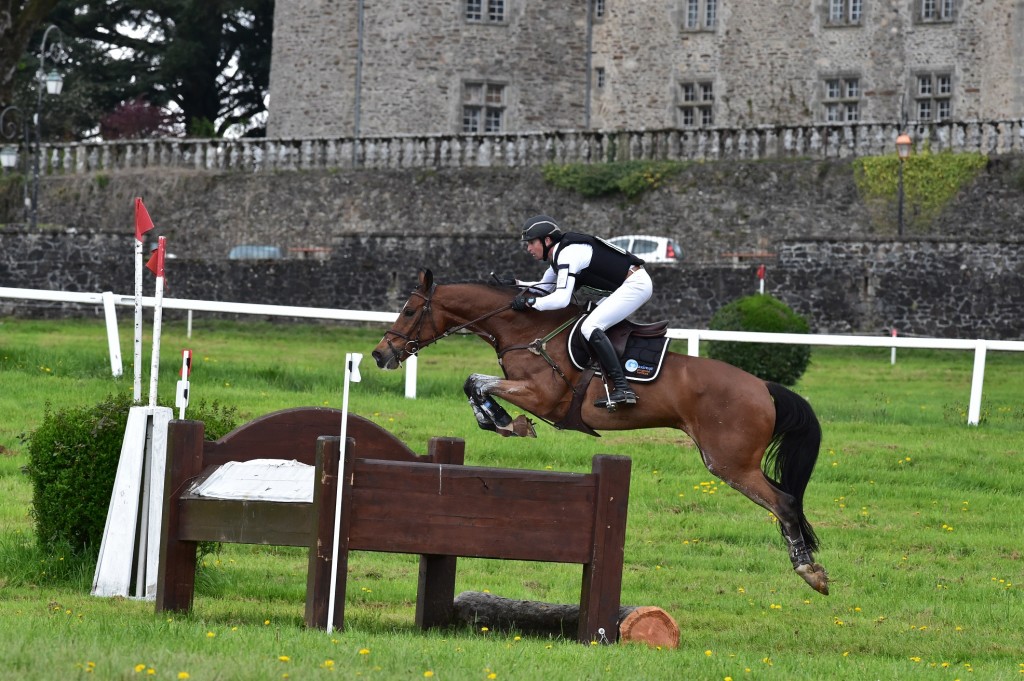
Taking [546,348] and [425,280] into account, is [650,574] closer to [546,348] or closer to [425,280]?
[546,348]

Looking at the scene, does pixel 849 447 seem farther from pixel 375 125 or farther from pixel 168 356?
pixel 375 125

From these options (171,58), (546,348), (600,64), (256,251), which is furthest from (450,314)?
(171,58)

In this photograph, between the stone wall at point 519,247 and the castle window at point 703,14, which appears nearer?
the stone wall at point 519,247

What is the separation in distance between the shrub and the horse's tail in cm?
451

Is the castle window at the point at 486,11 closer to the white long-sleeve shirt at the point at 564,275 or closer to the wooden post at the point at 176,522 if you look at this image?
the white long-sleeve shirt at the point at 564,275

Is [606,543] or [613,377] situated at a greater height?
[613,377]

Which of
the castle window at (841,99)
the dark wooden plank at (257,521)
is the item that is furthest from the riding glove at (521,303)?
the castle window at (841,99)

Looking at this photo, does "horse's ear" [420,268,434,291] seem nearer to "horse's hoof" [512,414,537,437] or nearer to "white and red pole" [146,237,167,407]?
"horse's hoof" [512,414,537,437]

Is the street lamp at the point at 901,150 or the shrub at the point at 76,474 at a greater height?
the street lamp at the point at 901,150

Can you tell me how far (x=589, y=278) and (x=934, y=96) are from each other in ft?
108

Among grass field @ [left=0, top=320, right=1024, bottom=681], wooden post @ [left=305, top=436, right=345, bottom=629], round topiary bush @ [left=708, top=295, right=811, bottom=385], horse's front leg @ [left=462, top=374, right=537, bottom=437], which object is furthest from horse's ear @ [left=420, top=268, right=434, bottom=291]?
round topiary bush @ [left=708, top=295, right=811, bottom=385]

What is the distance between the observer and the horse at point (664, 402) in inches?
422

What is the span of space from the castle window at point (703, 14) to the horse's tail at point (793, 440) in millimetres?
34679

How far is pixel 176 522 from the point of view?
30.4 feet
